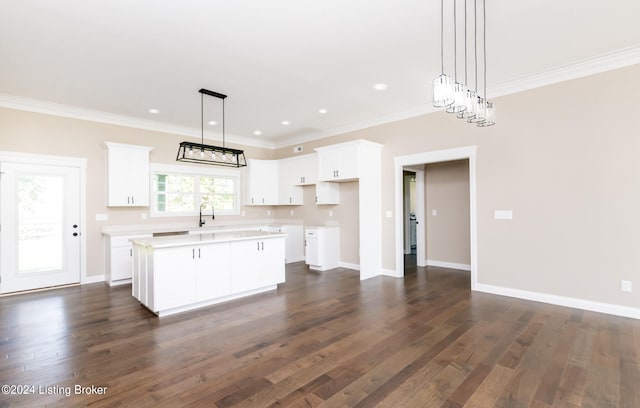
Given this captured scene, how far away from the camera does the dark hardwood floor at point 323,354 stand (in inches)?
84.6

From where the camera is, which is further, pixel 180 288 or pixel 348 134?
pixel 348 134

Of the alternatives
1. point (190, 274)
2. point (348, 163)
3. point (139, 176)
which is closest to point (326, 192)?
point (348, 163)

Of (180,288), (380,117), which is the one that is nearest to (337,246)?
(380,117)

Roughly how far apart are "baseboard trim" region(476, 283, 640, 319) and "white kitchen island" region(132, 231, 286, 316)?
3103 millimetres

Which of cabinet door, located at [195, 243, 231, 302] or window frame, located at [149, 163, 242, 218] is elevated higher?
window frame, located at [149, 163, 242, 218]

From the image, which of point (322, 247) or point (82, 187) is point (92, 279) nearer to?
point (82, 187)

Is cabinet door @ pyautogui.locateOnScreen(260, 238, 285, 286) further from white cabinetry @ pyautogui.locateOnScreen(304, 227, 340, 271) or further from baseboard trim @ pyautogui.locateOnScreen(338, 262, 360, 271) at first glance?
baseboard trim @ pyautogui.locateOnScreen(338, 262, 360, 271)

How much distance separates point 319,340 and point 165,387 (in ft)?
4.37

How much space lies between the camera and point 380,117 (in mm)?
5801

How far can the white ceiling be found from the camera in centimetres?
270

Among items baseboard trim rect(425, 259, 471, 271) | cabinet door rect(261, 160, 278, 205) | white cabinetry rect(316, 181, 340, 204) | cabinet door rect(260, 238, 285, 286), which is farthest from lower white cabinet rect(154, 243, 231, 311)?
baseboard trim rect(425, 259, 471, 271)

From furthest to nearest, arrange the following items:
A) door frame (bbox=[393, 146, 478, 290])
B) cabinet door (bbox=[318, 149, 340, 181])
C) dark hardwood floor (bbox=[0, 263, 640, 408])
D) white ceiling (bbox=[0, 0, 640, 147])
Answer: cabinet door (bbox=[318, 149, 340, 181]) < door frame (bbox=[393, 146, 478, 290]) < white ceiling (bbox=[0, 0, 640, 147]) < dark hardwood floor (bbox=[0, 263, 640, 408])

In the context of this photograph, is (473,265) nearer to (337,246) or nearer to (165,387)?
(337,246)

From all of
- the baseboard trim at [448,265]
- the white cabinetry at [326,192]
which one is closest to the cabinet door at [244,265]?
the white cabinetry at [326,192]
